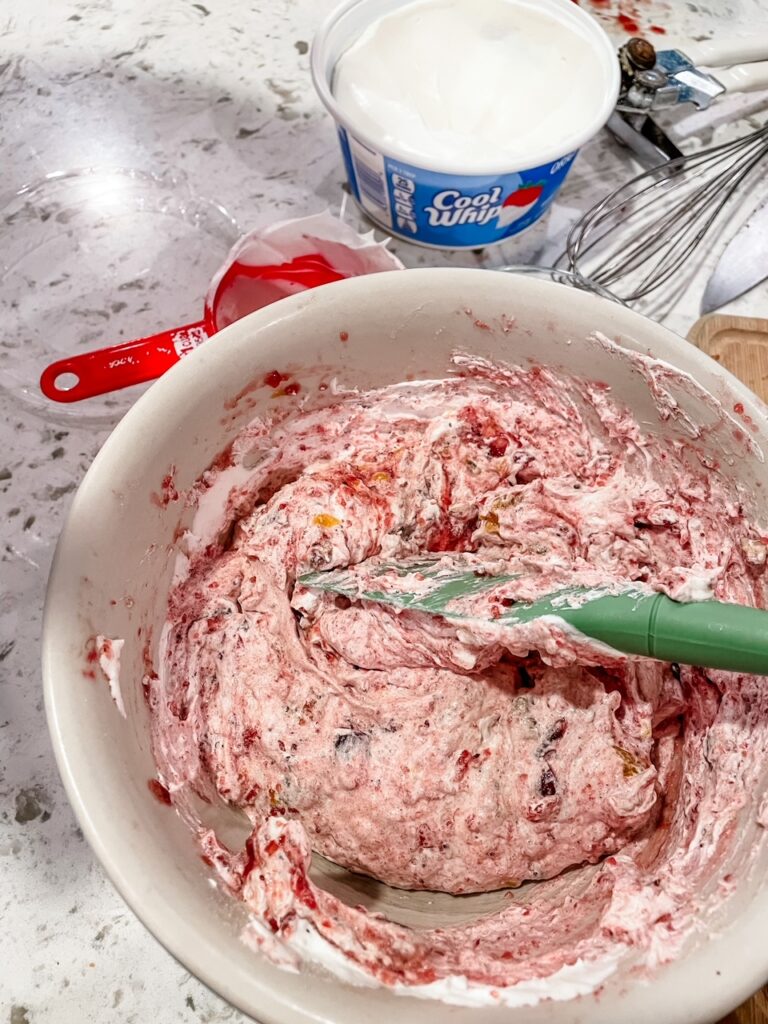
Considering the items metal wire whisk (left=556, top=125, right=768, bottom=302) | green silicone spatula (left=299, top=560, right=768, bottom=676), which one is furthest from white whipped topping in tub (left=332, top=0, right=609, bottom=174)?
green silicone spatula (left=299, top=560, right=768, bottom=676)

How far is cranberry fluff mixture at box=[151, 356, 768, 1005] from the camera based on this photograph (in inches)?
28.9

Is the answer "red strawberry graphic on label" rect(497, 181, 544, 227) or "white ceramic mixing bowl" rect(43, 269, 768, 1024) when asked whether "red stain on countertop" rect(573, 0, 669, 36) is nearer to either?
Result: "red strawberry graphic on label" rect(497, 181, 544, 227)

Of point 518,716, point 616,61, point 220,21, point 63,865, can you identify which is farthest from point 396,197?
point 63,865

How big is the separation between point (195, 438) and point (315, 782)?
38 cm

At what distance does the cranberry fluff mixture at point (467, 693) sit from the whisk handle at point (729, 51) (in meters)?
0.79

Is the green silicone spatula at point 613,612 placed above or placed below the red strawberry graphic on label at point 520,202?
below

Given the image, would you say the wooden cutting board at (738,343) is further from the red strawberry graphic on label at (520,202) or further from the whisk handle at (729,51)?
the whisk handle at (729,51)

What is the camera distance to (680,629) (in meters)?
0.67

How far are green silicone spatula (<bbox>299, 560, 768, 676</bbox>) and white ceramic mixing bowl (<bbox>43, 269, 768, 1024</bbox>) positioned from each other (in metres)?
0.19

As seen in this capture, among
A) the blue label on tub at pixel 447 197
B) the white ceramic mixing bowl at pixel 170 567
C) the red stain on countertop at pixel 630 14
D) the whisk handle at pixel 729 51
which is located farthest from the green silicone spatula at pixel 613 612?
the red stain on countertop at pixel 630 14

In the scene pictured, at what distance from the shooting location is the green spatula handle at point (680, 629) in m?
0.63

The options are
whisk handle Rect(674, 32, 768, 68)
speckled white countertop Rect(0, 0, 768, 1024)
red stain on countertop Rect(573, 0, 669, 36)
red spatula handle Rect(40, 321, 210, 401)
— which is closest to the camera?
speckled white countertop Rect(0, 0, 768, 1024)

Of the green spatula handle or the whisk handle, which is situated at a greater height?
the whisk handle

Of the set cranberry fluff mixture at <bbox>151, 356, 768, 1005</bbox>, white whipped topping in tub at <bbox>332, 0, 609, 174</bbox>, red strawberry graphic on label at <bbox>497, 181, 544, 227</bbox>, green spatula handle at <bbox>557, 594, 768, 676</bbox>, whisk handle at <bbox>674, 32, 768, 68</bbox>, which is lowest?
cranberry fluff mixture at <bbox>151, 356, 768, 1005</bbox>
